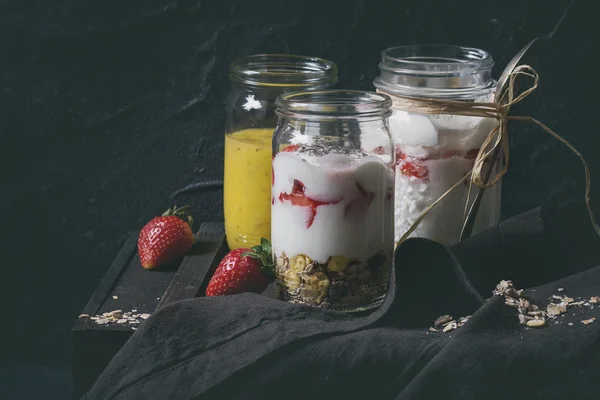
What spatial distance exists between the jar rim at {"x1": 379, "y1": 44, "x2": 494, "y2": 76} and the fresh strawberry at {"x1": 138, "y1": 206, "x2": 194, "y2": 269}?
0.41 m

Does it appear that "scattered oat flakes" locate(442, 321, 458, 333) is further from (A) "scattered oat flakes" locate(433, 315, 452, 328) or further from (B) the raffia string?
(B) the raffia string

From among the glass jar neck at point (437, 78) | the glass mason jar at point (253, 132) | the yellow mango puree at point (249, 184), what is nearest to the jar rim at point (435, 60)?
the glass jar neck at point (437, 78)

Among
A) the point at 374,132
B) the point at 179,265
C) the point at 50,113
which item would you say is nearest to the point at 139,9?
the point at 50,113

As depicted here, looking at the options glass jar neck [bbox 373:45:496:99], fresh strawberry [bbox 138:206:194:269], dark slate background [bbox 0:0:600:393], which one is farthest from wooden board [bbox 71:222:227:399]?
glass jar neck [bbox 373:45:496:99]

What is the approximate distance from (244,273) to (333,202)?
0.60ft

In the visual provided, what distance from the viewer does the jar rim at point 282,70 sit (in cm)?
139

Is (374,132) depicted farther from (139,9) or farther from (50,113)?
(50,113)

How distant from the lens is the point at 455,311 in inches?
45.8

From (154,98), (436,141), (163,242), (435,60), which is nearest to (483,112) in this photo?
(436,141)

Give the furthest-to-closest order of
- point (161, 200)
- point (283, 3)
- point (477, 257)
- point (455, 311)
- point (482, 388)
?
point (161, 200) < point (283, 3) < point (477, 257) < point (455, 311) < point (482, 388)

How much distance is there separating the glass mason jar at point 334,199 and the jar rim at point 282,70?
12 centimetres

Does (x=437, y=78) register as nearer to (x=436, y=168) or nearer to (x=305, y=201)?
(x=436, y=168)

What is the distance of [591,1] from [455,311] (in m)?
0.68

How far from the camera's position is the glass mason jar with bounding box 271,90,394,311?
1.21m
